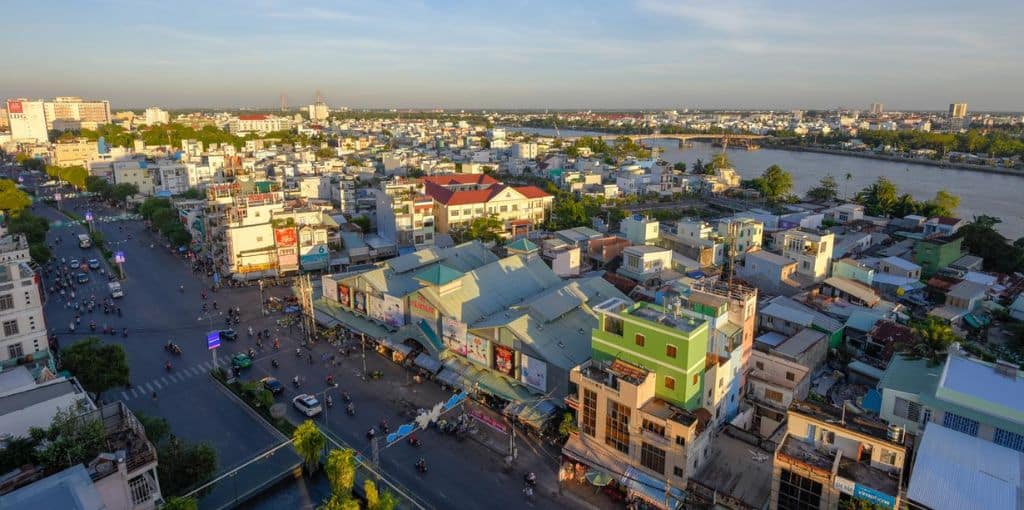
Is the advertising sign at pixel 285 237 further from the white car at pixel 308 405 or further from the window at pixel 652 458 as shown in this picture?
the window at pixel 652 458

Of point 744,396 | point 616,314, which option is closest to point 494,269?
point 616,314

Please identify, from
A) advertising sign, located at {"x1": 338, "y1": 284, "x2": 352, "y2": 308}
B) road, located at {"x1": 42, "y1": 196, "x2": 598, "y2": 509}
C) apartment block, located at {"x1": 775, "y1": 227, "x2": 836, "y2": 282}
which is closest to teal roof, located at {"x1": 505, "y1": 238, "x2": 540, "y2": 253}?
advertising sign, located at {"x1": 338, "y1": 284, "x2": 352, "y2": 308}

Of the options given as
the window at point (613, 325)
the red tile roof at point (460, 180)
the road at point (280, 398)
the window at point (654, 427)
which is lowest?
the road at point (280, 398)

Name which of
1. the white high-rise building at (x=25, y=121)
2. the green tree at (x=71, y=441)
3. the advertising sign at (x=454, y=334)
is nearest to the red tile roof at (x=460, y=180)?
the advertising sign at (x=454, y=334)

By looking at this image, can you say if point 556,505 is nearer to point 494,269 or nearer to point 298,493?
point 298,493

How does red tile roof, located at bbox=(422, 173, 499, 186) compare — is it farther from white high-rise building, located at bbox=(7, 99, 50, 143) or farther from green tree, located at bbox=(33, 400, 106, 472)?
white high-rise building, located at bbox=(7, 99, 50, 143)
